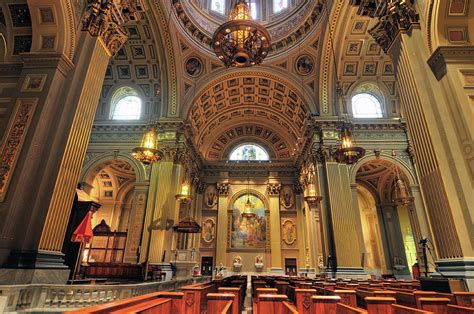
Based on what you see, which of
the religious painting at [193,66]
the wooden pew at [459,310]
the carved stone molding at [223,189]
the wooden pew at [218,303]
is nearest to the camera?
the wooden pew at [459,310]

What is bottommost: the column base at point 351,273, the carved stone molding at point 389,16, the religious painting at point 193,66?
the column base at point 351,273

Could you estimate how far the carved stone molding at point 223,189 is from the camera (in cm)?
1886

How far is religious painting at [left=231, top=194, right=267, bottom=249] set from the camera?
703 inches

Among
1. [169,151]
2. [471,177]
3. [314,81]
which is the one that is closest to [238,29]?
[471,177]

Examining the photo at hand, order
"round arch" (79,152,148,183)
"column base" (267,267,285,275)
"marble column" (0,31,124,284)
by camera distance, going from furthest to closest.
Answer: "column base" (267,267,285,275) → "round arch" (79,152,148,183) → "marble column" (0,31,124,284)

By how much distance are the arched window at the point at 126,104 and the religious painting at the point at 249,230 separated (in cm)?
929

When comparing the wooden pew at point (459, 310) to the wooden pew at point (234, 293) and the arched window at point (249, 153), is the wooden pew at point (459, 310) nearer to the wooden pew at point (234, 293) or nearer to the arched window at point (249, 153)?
the wooden pew at point (234, 293)

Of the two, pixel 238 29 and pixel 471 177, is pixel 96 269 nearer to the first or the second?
pixel 238 29

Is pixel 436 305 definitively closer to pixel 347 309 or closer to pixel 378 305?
pixel 378 305

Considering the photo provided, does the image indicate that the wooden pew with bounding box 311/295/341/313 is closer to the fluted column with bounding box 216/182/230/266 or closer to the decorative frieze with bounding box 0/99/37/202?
the decorative frieze with bounding box 0/99/37/202

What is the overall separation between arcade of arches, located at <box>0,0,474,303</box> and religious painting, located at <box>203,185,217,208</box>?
0.08 m

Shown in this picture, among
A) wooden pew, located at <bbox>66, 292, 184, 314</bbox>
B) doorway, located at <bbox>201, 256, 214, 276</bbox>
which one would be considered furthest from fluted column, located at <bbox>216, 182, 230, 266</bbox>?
wooden pew, located at <bbox>66, 292, 184, 314</bbox>

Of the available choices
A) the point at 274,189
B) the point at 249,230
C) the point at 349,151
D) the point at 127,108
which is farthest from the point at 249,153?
the point at 349,151

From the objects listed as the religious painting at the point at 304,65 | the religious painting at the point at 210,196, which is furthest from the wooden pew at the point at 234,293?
the religious painting at the point at 210,196
